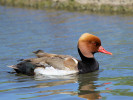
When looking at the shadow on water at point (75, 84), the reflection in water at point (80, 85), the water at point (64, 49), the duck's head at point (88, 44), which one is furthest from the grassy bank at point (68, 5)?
the reflection in water at point (80, 85)

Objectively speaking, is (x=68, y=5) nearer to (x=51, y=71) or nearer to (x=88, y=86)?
(x=51, y=71)

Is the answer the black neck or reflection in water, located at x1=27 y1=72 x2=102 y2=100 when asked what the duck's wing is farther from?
the black neck

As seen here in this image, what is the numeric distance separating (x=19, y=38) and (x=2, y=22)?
3.41m

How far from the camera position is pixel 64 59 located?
9070 millimetres

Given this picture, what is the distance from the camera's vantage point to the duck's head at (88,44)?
9156 millimetres

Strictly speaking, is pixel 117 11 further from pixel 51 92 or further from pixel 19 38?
pixel 51 92

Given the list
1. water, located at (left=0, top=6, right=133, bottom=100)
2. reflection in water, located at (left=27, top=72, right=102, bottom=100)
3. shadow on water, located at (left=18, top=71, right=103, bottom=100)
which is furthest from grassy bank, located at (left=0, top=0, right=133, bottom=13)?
reflection in water, located at (left=27, top=72, right=102, bottom=100)

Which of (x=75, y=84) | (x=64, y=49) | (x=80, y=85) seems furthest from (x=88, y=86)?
(x=64, y=49)

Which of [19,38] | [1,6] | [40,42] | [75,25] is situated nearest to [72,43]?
[40,42]

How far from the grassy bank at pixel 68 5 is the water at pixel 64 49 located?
1097 mm

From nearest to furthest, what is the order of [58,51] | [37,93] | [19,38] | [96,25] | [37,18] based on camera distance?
1. [37,93]
2. [58,51]
3. [19,38]
4. [96,25]
5. [37,18]

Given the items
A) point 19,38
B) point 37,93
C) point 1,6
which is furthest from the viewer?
point 1,6

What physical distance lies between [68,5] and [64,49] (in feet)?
29.1

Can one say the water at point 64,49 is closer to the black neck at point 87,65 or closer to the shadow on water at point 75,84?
the shadow on water at point 75,84
